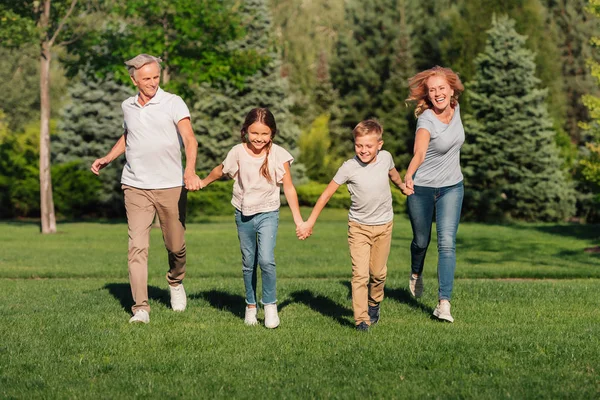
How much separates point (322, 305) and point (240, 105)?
118 feet

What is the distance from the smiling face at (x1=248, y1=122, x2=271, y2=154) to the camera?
23.6ft

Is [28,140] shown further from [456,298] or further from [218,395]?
[218,395]

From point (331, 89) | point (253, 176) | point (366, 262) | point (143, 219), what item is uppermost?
point (331, 89)

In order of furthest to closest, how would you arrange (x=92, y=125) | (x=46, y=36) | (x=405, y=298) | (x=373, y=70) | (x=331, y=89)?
(x=331, y=89), (x=373, y=70), (x=92, y=125), (x=46, y=36), (x=405, y=298)

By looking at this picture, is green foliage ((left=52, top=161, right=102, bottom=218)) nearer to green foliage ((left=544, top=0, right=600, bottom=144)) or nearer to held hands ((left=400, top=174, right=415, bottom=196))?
green foliage ((left=544, top=0, right=600, bottom=144))

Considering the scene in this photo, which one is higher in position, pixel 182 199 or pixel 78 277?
pixel 182 199

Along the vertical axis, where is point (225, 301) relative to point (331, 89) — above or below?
below

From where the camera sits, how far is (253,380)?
5.53 metres

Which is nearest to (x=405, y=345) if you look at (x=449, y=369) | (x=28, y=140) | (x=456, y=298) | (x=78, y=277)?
(x=449, y=369)

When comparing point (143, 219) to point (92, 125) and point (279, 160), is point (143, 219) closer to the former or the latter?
point (279, 160)

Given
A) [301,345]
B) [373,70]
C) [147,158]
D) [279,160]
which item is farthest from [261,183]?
[373,70]

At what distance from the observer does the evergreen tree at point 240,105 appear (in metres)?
43.5

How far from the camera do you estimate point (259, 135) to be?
23.7 ft

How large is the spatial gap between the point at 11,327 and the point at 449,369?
387 cm
